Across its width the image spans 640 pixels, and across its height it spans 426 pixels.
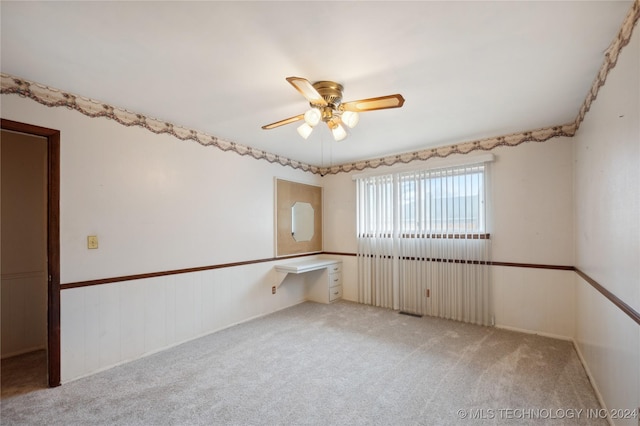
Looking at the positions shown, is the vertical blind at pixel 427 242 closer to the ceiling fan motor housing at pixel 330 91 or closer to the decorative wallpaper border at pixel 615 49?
the decorative wallpaper border at pixel 615 49

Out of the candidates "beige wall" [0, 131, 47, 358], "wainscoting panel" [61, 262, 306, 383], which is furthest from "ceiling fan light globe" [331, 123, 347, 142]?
"beige wall" [0, 131, 47, 358]

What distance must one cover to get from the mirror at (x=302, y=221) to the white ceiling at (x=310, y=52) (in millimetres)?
2051

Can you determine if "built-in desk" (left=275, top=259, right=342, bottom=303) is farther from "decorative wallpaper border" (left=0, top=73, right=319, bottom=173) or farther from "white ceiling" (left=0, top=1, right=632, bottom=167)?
"white ceiling" (left=0, top=1, right=632, bottom=167)

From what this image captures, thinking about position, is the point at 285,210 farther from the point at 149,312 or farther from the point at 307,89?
the point at 307,89

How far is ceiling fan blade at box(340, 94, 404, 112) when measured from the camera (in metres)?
1.85

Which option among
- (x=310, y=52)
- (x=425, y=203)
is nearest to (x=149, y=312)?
(x=310, y=52)

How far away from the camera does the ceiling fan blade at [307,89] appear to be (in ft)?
5.47

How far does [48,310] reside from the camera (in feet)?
7.31

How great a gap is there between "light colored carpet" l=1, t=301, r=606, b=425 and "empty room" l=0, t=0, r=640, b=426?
0.07ft

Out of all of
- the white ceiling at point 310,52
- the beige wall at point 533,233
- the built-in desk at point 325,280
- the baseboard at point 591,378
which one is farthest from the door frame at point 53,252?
the beige wall at point 533,233

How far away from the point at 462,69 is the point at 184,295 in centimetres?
328

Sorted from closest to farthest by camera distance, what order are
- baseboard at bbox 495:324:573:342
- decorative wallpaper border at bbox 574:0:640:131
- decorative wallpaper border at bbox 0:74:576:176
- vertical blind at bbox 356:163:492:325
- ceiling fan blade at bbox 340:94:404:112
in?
decorative wallpaper border at bbox 574:0:640:131 → ceiling fan blade at bbox 340:94:404:112 → decorative wallpaper border at bbox 0:74:576:176 → baseboard at bbox 495:324:573:342 → vertical blind at bbox 356:163:492:325

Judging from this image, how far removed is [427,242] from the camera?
3.98m

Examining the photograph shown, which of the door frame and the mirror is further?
the mirror
